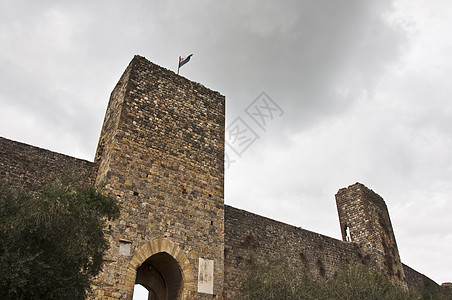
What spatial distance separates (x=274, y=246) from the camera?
14.0 meters

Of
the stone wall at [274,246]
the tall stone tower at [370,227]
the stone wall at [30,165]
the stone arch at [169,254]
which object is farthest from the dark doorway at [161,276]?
the tall stone tower at [370,227]

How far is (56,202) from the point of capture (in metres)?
6.62

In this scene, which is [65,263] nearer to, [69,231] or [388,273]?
[69,231]

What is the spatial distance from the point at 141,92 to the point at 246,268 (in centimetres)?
647

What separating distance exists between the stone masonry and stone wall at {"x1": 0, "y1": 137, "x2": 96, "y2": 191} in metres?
0.02

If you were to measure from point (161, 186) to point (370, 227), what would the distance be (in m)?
12.0

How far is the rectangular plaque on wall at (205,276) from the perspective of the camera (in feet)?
32.6

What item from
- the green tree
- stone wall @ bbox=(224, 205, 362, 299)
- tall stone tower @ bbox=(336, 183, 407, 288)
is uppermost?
tall stone tower @ bbox=(336, 183, 407, 288)

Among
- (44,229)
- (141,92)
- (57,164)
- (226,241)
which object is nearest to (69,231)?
(44,229)

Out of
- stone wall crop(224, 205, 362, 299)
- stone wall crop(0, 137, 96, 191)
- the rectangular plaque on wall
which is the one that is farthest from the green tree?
stone wall crop(224, 205, 362, 299)

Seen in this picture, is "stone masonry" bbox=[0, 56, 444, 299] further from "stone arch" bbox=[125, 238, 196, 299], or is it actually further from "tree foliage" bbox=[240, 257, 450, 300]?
"tree foliage" bbox=[240, 257, 450, 300]

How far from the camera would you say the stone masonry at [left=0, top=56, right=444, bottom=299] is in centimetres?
944

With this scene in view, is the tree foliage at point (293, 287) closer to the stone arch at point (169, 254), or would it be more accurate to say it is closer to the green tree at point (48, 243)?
the stone arch at point (169, 254)

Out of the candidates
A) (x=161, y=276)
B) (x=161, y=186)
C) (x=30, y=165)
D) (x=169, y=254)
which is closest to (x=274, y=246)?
(x=161, y=276)
